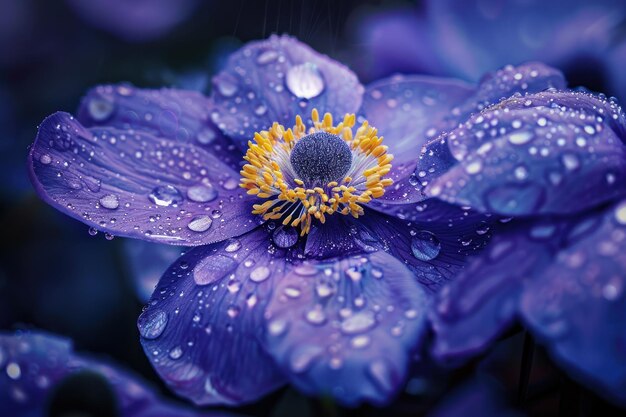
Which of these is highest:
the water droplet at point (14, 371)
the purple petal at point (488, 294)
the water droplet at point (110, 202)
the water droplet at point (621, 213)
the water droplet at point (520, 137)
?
the water droplet at point (520, 137)

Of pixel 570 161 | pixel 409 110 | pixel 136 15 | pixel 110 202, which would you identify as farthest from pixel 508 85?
pixel 136 15

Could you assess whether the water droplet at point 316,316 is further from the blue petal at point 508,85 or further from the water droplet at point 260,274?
the blue petal at point 508,85

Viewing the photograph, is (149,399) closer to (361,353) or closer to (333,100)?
(361,353)

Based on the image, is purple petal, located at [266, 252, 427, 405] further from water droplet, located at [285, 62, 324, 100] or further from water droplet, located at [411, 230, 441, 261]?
water droplet, located at [285, 62, 324, 100]

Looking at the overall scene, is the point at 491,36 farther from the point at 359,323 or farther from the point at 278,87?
the point at 359,323

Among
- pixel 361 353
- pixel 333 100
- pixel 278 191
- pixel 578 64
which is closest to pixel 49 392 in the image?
pixel 361 353

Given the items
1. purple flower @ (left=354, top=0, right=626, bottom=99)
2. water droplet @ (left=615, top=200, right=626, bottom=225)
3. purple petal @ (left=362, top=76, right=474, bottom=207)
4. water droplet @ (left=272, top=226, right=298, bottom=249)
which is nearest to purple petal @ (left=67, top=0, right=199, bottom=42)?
purple flower @ (left=354, top=0, right=626, bottom=99)

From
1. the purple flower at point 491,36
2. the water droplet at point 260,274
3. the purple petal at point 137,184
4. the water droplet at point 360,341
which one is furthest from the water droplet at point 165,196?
the purple flower at point 491,36
